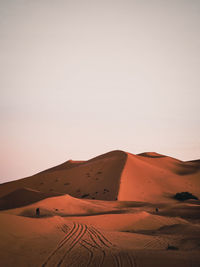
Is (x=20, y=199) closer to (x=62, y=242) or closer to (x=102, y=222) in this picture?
(x=102, y=222)

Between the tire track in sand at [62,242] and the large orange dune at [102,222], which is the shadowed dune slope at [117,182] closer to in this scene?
the large orange dune at [102,222]

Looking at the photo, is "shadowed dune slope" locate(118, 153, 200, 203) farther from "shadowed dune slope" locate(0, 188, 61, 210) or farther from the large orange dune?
"shadowed dune slope" locate(0, 188, 61, 210)

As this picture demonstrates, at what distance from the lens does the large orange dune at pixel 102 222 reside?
5523 mm

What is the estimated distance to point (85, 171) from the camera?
1496 inches

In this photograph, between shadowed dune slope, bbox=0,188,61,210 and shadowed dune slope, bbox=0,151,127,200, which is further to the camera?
shadowed dune slope, bbox=0,151,127,200

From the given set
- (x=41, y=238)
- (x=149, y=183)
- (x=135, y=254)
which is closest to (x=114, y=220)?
Result: (x=41, y=238)

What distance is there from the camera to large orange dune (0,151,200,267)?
5523 mm

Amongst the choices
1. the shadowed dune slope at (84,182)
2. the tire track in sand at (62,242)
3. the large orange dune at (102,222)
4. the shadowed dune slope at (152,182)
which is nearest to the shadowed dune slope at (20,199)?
the large orange dune at (102,222)

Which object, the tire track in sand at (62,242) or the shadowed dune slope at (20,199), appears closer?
the tire track in sand at (62,242)

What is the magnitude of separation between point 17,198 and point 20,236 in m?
17.5

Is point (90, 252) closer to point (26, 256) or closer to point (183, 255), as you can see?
point (26, 256)

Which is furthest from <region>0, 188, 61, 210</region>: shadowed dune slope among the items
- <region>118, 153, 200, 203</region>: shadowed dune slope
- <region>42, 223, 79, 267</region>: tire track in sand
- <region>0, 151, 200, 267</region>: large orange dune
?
<region>42, 223, 79, 267</region>: tire track in sand

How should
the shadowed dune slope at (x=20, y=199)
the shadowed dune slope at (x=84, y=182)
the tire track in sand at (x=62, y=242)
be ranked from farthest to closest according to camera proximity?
the shadowed dune slope at (x=84, y=182)
the shadowed dune slope at (x=20, y=199)
the tire track in sand at (x=62, y=242)

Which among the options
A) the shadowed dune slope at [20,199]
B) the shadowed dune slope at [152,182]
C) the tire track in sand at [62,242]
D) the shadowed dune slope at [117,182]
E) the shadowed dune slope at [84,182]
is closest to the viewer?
the tire track in sand at [62,242]
